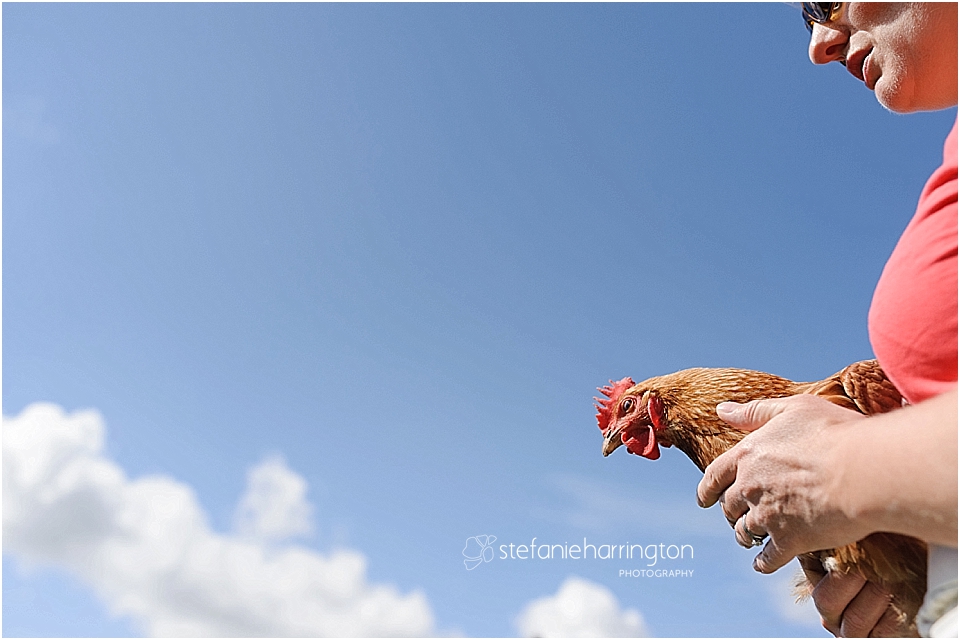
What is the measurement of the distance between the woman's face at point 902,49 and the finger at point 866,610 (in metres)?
0.84

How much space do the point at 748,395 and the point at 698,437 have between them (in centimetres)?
24

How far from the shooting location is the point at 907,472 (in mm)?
792

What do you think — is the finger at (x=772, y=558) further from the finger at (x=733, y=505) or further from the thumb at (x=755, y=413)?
the thumb at (x=755, y=413)

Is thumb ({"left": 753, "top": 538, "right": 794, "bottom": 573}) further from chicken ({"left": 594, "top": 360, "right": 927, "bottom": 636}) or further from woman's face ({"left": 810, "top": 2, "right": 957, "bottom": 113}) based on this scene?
woman's face ({"left": 810, "top": 2, "right": 957, "bottom": 113})

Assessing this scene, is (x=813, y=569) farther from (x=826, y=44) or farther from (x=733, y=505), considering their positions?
(x=826, y=44)

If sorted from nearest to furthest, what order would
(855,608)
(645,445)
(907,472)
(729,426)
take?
1. (907,472)
2. (855,608)
3. (729,426)
4. (645,445)

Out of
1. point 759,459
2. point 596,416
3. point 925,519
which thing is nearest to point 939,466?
point 925,519

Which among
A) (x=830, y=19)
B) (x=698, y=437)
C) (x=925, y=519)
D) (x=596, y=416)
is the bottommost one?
(x=925, y=519)

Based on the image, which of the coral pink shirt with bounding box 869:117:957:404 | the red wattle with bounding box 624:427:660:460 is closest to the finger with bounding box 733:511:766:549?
the coral pink shirt with bounding box 869:117:957:404

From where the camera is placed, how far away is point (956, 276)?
0.86 metres

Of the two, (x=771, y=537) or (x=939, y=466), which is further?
(x=771, y=537)

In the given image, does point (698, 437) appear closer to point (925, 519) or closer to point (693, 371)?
point (693, 371)

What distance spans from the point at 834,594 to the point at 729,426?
27.7 inches

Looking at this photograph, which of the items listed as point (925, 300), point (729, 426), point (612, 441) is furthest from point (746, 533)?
point (612, 441)
